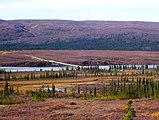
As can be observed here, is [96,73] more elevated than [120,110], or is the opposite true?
[120,110]

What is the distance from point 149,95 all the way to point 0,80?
7284 cm

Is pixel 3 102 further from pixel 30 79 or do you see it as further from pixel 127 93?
pixel 30 79

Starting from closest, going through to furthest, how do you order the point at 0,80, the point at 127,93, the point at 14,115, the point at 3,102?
the point at 14,115 → the point at 3,102 → the point at 127,93 → the point at 0,80

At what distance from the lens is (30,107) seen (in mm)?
63094

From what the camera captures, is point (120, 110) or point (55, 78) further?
point (55, 78)

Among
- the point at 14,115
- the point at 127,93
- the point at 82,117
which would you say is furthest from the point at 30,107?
the point at 127,93

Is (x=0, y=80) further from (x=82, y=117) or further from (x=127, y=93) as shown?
(x=82, y=117)

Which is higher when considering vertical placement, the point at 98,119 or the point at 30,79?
the point at 98,119

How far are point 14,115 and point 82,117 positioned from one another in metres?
8.51

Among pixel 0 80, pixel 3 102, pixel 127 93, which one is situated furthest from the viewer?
pixel 0 80

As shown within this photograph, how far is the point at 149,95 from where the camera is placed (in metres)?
89.9

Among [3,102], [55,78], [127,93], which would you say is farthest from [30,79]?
[3,102]

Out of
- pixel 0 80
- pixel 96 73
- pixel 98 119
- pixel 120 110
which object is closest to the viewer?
pixel 98 119

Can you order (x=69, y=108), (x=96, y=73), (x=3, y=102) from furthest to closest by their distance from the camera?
(x=96, y=73), (x=3, y=102), (x=69, y=108)
